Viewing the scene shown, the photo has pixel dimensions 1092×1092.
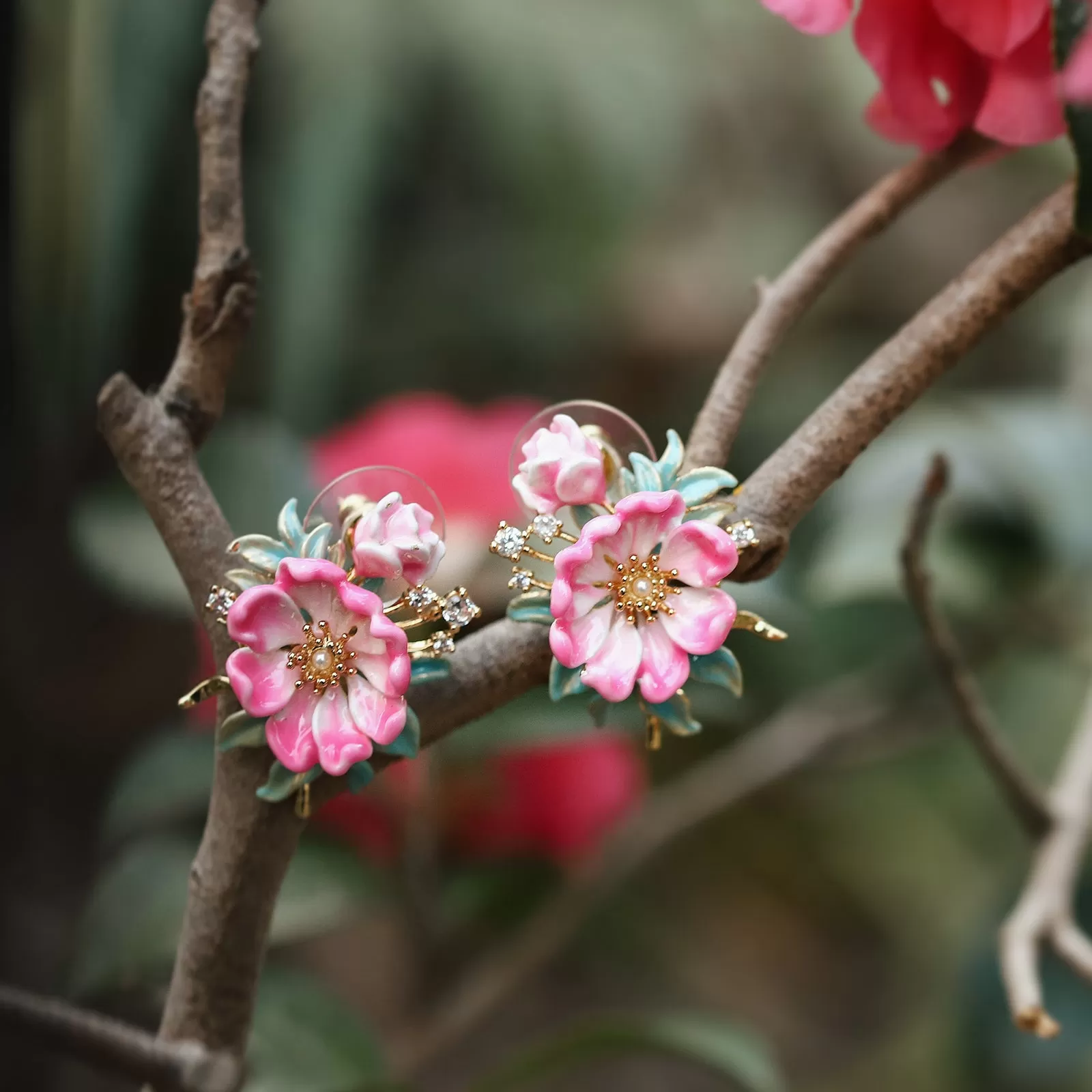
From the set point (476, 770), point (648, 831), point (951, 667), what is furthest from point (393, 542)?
point (648, 831)

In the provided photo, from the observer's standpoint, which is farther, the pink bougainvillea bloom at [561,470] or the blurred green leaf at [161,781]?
the blurred green leaf at [161,781]

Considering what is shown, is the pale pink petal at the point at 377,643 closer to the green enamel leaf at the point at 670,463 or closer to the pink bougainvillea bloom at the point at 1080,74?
the green enamel leaf at the point at 670,463

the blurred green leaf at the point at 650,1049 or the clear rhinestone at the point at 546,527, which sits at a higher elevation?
the clear rhinestone at the point at 546,527

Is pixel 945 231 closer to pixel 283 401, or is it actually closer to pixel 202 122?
pixel 283 401

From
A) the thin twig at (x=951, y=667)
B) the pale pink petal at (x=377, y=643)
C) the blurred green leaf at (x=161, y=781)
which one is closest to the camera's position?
the pale pink petal at (x=377, y=643)

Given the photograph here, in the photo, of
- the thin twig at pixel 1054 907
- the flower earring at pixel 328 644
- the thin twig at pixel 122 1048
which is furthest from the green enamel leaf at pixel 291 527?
the thin twig at pixel 1054 907

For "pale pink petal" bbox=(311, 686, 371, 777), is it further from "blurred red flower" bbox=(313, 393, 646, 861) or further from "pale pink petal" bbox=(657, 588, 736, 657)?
"blurred red flower" bbox=(313, 393, 646, 861)

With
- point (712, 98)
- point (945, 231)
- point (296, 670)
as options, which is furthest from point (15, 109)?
point (945, 231)
